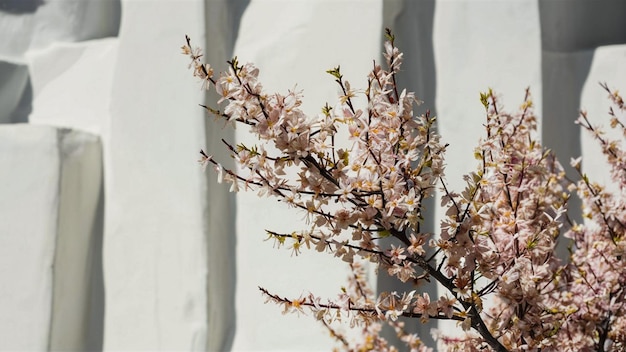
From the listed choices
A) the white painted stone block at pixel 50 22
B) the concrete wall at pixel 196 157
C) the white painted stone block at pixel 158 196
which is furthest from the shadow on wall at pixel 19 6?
the white painted stone block at pixel 158 196

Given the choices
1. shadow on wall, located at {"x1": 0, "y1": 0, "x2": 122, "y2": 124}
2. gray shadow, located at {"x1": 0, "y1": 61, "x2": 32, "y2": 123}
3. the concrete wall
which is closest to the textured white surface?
the concrete wall

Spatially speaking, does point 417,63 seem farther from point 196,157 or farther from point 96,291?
point 96,291

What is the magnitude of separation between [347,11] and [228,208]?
55cm

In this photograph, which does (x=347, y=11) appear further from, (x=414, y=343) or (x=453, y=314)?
(x=453, y=314)

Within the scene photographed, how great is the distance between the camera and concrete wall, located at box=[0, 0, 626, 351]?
6.39 ft

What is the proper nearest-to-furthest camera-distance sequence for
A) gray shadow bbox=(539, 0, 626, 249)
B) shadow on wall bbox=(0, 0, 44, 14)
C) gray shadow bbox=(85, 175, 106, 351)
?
gray shadow bbox=(539, 0, 626, 249) < gray shadow bbox=(85, 175, 106, 351) < shadow on wall bbox=(0, 0, 44, 14)

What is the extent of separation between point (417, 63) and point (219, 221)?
60 cm

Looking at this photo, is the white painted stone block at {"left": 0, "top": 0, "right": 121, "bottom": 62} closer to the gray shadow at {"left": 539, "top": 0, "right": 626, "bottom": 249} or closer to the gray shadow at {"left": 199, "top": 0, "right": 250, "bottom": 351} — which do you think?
the gray shadow at {"left": 199, "top": 0, "right": 250, "bottom": 351}

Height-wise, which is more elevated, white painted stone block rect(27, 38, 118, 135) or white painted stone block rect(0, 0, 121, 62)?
white painted stone block rect(0, 0, 121, 62)

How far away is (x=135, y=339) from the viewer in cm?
225

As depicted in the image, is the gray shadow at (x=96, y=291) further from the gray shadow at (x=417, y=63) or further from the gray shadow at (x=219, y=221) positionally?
the gray shadow at (x=417, y=63)

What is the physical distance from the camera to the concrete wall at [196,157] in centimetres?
195

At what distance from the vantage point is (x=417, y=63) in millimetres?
2037

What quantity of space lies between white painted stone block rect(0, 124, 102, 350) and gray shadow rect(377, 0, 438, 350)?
0.81m
